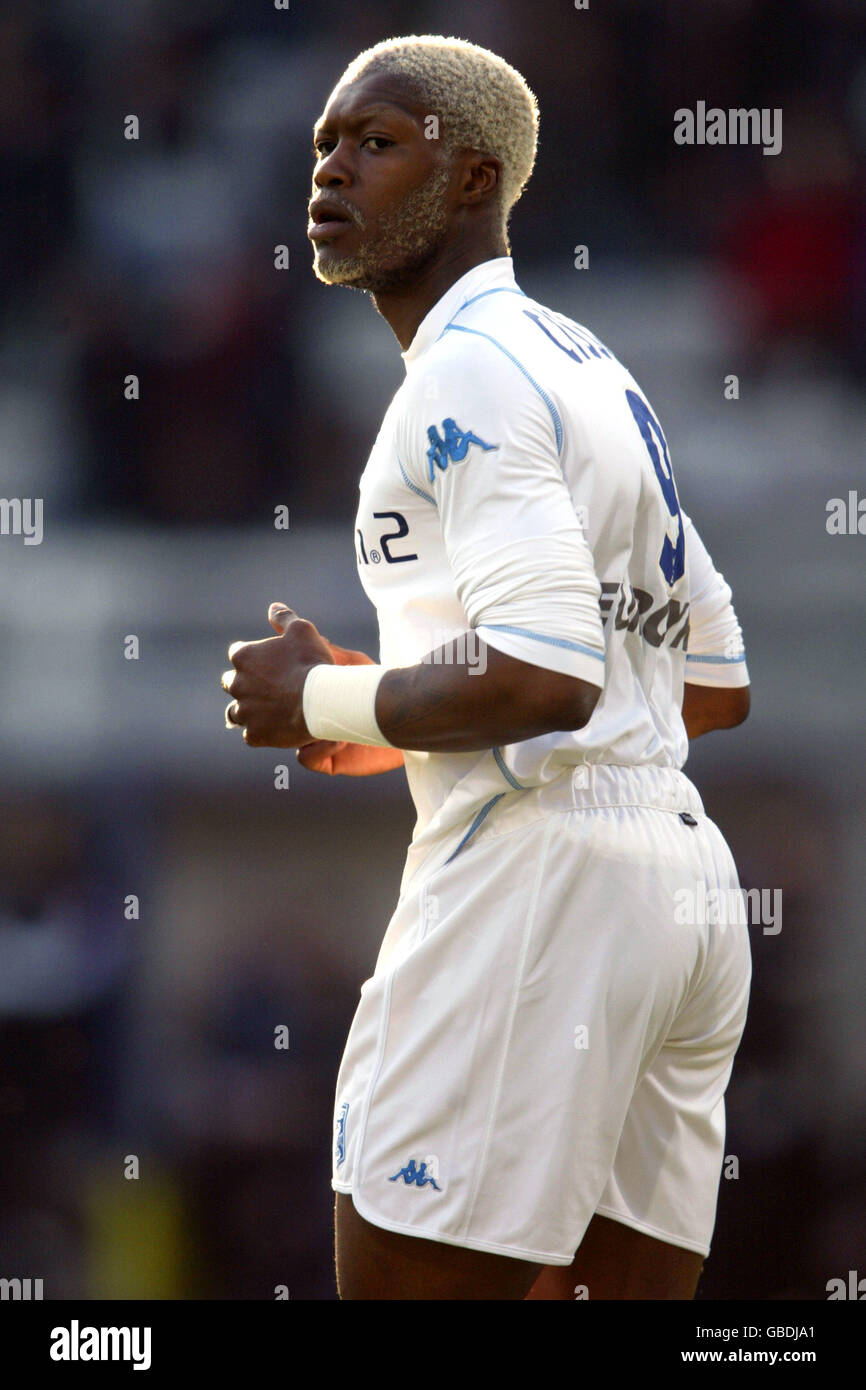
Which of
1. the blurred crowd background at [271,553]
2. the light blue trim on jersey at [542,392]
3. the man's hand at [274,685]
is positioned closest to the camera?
the light blue trim on jersey at [542,392]

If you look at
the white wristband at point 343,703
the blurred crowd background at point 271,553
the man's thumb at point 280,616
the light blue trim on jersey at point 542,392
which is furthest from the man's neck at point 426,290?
the blurred crowd background at point 271,553

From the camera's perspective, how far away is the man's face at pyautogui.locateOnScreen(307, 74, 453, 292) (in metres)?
1.77

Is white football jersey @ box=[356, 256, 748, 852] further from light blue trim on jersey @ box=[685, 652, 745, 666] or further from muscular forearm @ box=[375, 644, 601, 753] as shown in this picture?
light blue trim on jersey @ box=[685, 652, 745, 666]

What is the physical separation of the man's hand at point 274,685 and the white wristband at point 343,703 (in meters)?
0.02

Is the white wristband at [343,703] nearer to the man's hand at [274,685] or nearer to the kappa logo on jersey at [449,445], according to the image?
the man's hand at [274,685]

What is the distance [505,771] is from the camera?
1.58 meters

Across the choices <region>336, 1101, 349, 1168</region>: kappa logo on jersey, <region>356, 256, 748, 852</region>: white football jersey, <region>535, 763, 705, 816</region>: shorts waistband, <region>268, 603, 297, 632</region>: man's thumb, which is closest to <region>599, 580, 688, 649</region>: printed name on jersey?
<region>356, 256, 748, 852</region>: white football jersey

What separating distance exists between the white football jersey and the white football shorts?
0.20 ft

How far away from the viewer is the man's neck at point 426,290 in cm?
179

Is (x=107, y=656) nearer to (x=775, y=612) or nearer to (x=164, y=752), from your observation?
(x=164, y=752)

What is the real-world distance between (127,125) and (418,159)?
2404 millimetres

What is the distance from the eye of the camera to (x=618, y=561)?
1.62 meters

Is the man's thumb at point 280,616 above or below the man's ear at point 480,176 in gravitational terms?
below

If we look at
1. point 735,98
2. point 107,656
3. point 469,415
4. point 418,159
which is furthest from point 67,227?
point 469,415
